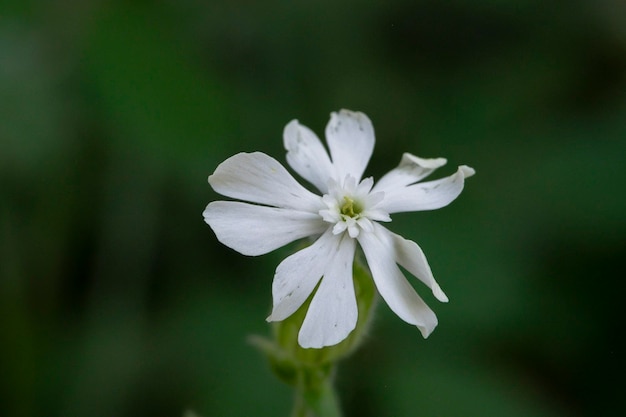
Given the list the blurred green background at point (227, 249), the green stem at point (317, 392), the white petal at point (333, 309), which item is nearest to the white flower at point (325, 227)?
the white petal at point (333, 309)

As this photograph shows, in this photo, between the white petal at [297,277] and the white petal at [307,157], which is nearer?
the white petal at [297,277]

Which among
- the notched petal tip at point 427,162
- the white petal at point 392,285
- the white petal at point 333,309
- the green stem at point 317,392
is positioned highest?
the notched petal tip at point 427,162

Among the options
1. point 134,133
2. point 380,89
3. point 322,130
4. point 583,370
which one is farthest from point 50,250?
point 583,370

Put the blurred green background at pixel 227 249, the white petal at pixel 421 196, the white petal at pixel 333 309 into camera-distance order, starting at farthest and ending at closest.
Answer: the blurred green background at pixel 227 249 → the white petal at pixel 421 196 → the white petal at pixel 333 309

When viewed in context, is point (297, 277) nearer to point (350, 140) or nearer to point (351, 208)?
point (351, 208)

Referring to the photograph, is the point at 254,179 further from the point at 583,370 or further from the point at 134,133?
the point at 583,370

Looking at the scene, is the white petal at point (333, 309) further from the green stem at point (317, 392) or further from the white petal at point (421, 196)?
the green stem at point (317, 392)

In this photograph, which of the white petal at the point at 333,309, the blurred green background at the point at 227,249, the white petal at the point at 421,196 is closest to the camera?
the white petal at the point at 333,309

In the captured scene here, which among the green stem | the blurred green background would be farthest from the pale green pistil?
the blurred green background
